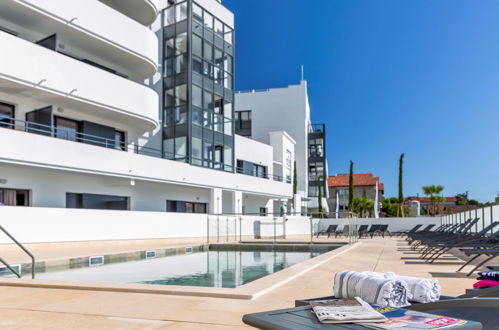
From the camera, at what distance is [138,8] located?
20688 mm

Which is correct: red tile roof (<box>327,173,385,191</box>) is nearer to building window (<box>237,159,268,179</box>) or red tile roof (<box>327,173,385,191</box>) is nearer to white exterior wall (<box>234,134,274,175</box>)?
white exterior wall (<box>234,134,274,175</box>)

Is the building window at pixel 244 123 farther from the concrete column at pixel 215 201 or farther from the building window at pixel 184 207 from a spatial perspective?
the concrete column at pixel 215 201

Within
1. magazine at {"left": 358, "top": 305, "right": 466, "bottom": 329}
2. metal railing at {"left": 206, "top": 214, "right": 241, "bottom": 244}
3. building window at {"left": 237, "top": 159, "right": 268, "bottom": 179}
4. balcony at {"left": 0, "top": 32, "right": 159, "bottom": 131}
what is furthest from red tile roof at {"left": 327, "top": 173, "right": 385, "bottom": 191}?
magazine at {"left": 358, "top": 305, "right": 466, "bottom": 329}

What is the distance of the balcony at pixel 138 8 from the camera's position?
20125 millimetres

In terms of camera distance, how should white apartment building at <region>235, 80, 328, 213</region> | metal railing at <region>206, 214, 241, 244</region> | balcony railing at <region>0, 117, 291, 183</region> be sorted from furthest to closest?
white apartment building at <region>235, 80, 328, 213</region> < metal railing at <region>206, 214, 241, 244</region> < balcony railing at <region>0, 117, 291, 183</region>

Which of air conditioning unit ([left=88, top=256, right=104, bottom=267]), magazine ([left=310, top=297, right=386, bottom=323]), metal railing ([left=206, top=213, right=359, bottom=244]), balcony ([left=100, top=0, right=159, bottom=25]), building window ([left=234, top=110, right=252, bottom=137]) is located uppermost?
balcony ([left=100, top=0, right=159, bottom=25])

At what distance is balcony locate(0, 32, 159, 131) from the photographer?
14500 mm

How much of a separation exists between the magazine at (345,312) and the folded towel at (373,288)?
55 cm

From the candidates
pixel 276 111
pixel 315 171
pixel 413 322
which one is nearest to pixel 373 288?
pixel 413 322

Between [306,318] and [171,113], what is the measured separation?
22.0 m

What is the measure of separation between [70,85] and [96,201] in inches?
207

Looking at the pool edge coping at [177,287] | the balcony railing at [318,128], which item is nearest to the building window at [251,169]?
the balcony railing at [318,128]

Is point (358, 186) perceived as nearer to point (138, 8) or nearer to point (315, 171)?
point (315, 171)

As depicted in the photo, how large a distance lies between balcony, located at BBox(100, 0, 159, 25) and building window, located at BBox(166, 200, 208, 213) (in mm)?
9024
